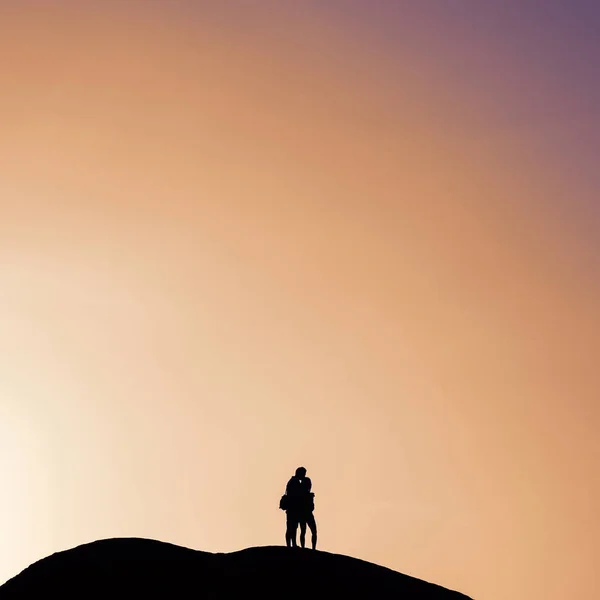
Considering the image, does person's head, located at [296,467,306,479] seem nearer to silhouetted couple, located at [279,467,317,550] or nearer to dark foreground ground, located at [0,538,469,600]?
silhouetted couple, located at [279,467,317,550]

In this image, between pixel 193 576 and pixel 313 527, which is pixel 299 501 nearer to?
pixel 313 527

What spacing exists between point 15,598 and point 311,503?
11020mm

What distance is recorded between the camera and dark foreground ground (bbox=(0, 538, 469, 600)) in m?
28.9

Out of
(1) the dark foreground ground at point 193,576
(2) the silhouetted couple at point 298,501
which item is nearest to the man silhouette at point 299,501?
(2) the silhouetted couple at point 298,501

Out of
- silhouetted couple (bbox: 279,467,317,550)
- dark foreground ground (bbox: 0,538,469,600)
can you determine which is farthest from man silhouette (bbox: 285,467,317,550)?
dark foreground ground (bbox: 0,538,469,600)

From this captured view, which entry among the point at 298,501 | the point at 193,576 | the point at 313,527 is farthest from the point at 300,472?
Answer: the point at 193,576

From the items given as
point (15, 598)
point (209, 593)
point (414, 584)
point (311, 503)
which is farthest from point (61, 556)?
point (414, 584)

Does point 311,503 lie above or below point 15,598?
above

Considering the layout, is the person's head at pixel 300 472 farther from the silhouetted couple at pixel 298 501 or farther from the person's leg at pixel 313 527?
the person's leg at pixel 313 527

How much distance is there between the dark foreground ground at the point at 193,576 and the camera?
28.9m

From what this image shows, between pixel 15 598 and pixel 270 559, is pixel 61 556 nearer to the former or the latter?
pixel 15 598

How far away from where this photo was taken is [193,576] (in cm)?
2961

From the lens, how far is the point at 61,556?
3081cm

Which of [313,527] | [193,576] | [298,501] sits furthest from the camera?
[313,527]
